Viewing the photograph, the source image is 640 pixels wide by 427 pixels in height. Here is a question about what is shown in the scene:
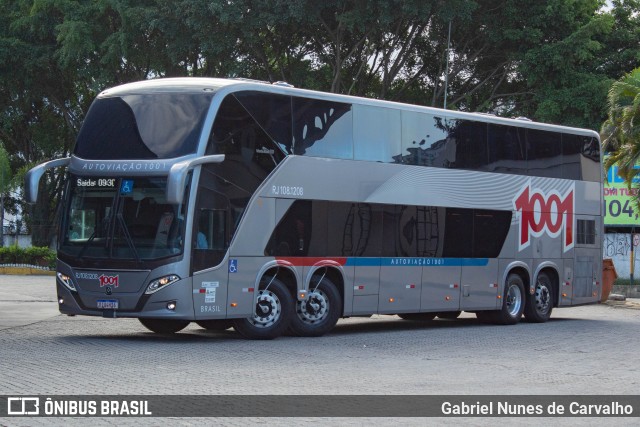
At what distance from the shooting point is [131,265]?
17344mm

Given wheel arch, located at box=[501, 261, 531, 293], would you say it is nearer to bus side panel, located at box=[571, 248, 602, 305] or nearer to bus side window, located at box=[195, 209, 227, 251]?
bus side panel, located at box=[571, 248, 602, 305]

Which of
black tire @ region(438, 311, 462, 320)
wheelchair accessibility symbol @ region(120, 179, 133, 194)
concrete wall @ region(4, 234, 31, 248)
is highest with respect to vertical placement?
wheelchair accessibility symbol @ region(120, 179, 133, 194)

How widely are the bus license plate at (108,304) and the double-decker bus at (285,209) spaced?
0.03 m

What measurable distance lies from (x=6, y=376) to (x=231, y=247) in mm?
5965

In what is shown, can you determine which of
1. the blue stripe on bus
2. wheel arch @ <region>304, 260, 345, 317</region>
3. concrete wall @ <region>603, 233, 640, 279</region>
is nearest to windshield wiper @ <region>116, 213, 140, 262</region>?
wheel arch @ <region>304, 260, 345, 317</region>

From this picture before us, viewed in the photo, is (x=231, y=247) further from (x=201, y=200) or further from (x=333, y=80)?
(x=333, y=80)

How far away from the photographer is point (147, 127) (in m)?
17.9

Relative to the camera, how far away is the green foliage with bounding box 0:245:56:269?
44.1 m

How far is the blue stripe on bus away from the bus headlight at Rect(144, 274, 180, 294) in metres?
4.04

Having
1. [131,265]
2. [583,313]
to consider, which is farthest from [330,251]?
[583,313]

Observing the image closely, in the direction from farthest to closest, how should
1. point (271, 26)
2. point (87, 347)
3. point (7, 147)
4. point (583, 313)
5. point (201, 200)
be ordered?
point (7, 147) < point (271, 26) < point (583, 313) < point (201, 200) < point (87, 347)

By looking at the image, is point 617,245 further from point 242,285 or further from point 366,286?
point 242,285

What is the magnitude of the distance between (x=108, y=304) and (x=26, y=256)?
28083 mm

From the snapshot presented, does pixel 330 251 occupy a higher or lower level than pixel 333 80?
lower
